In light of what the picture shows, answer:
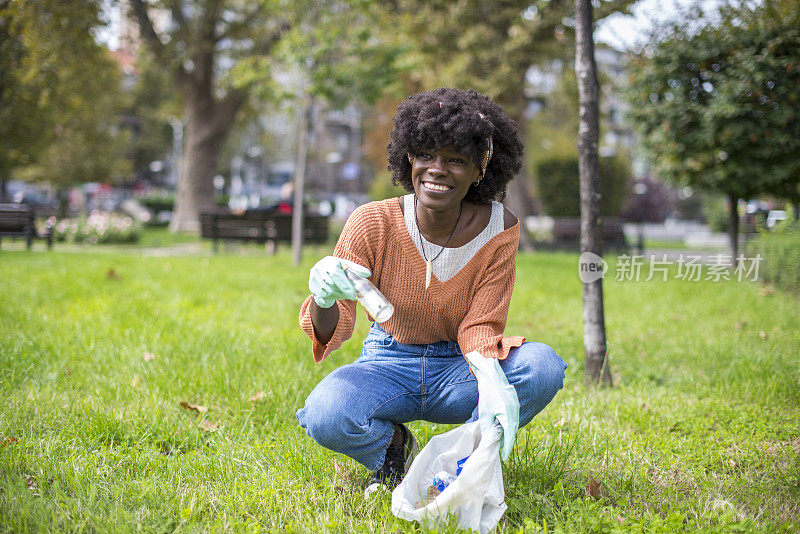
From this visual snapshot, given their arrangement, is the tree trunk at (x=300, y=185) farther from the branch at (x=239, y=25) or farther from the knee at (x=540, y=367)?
the branch at (x=239, y=25)

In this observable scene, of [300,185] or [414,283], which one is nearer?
[414,283]

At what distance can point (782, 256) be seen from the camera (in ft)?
24.4

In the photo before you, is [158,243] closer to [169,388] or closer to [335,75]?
[335,75]

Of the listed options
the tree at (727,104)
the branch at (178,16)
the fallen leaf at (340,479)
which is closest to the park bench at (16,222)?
the branch at (178,16)

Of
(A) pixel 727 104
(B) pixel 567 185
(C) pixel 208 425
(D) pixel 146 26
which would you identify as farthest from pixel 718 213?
(C) pixel 208 425

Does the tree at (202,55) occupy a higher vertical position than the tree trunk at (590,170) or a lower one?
higher

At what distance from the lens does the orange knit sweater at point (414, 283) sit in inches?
93.5

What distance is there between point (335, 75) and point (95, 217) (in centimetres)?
820

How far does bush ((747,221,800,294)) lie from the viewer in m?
7.15

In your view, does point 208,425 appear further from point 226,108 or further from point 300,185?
point 226,108

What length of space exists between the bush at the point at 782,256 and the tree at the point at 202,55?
1188 centimetres

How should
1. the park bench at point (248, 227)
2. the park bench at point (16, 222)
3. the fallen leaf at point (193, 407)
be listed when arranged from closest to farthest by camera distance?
the fallen leaf at point (193, 407), the park bench at point (16, 222), the park bench at point (248, 227)

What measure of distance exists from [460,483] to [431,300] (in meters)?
0.68

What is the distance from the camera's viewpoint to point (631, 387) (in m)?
3.88
